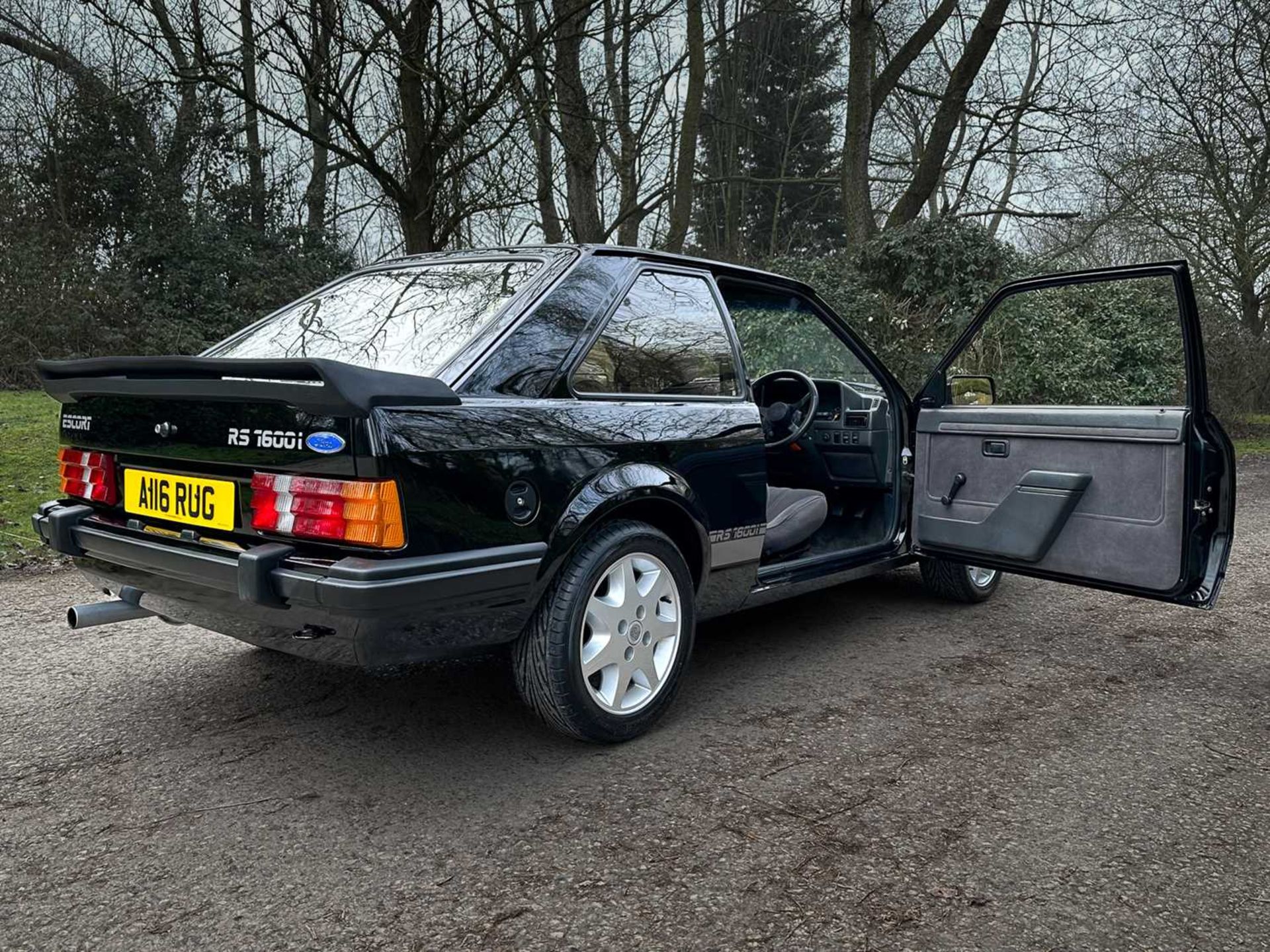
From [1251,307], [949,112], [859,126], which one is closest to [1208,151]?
[1251,307]

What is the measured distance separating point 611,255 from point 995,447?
1.92 m

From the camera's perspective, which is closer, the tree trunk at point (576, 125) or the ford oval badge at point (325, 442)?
the ford oval badge at point (325, 442)

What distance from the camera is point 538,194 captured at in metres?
12.4

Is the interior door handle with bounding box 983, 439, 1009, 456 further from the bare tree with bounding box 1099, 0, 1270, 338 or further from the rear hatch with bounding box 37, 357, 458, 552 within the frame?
the bare tree with bounding box 1099, 0, 1270, 338

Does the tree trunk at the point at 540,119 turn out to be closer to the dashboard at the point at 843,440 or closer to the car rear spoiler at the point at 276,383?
the dashboard at the point at 843,440

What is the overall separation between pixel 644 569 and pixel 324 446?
1.14 meters

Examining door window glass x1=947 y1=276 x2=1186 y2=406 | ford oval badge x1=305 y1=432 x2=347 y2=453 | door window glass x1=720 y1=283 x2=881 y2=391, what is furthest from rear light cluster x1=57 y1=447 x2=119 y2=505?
door window glass x1=947 y1=276 x2=1186 y2=406

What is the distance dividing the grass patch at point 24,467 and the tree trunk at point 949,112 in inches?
448

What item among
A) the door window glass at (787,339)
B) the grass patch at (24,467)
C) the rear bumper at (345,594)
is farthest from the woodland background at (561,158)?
the rear bumper at (345,594)

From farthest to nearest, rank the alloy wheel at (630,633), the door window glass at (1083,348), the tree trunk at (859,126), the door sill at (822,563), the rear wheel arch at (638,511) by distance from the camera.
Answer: the tree trunk at (859,126) → the door window glass at (1083,348) → the door sill at (822,563) → the alloy wheel at (630,633) → the rear wheel arch at (638,511)

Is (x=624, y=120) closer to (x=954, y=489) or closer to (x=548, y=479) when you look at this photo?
(x=954, y=489)

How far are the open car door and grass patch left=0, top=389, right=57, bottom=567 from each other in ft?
15.0

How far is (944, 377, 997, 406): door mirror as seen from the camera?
4699 mm

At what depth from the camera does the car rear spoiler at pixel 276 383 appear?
2.42 meters
